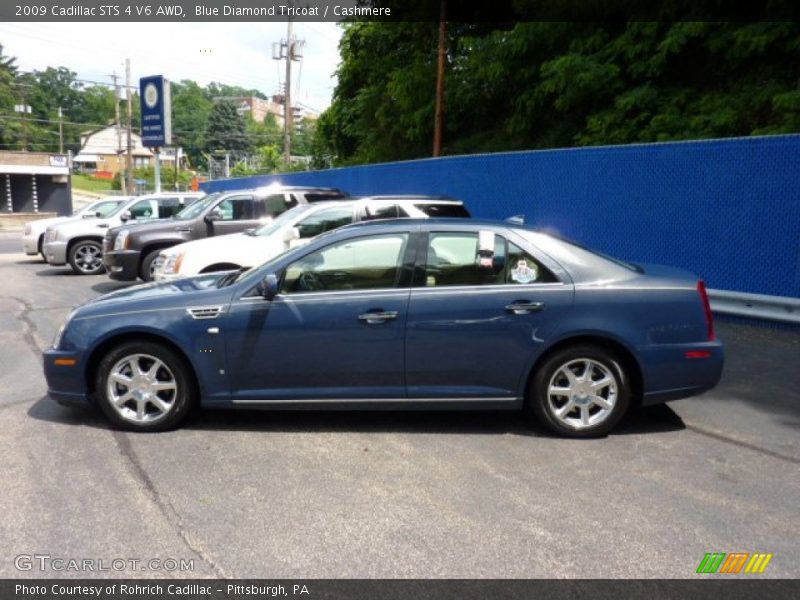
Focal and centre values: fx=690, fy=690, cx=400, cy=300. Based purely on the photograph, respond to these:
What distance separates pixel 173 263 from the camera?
336 inches

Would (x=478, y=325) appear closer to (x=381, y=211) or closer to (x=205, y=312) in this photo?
(x=205, y=312)

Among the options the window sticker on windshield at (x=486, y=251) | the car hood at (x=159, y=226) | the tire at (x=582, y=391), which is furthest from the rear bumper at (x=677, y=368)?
the car hood at (x=159, y=226)

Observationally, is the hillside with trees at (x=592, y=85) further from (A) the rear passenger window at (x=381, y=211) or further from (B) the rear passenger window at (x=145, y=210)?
(B) the rear passenger window at (x=145, y=210)

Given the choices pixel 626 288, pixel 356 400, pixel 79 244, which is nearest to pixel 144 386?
pixel 356 400

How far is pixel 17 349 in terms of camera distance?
743 cm

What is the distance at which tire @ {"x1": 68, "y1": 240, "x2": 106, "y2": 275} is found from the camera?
13.9 meters

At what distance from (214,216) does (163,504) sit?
320 inches

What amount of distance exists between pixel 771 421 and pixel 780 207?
11.9 ft

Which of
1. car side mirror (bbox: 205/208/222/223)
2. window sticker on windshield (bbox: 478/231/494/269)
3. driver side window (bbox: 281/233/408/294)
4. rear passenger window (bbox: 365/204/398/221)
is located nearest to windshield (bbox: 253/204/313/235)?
rear passenger window (bbox: 365/204/398/221)

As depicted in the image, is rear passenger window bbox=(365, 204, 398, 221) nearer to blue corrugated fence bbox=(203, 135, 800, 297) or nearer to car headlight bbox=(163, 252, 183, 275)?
car headlight bbox=(163, 252, 183, 275)

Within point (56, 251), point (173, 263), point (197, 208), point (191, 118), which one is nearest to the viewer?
point (173, 263)

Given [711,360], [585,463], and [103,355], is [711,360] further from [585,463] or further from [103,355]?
[103,355]

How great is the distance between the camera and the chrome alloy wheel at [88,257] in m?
14.0

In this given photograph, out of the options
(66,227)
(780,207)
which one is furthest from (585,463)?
(66,227)
